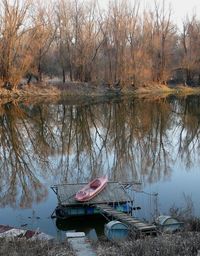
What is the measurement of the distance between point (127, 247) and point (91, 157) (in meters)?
11.2

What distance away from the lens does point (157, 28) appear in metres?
57.4

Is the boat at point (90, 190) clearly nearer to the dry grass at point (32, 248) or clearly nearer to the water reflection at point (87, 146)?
the water reflection at point (87, 146)

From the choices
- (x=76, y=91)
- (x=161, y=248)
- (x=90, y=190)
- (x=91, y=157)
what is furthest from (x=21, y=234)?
(x=76, y=91)

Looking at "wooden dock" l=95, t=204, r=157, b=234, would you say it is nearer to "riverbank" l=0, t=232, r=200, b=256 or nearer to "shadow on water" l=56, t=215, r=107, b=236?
"shadow on water" l=56, t=215, r=107, b=236

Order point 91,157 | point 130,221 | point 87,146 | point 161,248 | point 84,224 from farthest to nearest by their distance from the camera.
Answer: point 87,146 < point 91,157 < point 84,224 < point 130,221 < point 161,248

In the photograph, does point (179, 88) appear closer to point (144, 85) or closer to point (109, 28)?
point (144, 85)

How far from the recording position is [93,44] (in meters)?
52.4

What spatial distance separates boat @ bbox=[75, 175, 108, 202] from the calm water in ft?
2.51

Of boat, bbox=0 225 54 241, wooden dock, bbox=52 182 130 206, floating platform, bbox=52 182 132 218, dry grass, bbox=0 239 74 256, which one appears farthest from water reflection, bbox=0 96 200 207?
dry grass, bbox=0 239 74 256

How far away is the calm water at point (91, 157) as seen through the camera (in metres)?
12.5

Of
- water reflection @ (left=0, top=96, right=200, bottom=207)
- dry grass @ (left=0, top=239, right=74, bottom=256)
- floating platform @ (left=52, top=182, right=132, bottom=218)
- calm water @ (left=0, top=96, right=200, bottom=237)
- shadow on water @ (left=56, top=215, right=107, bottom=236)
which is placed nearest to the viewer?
dry grass @ (left=0, top=239, right=74, bottom=256)

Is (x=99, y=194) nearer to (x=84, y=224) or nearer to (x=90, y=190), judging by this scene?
(x=90, y=190)

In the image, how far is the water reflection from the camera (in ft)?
49.5

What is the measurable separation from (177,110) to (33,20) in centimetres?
2317
